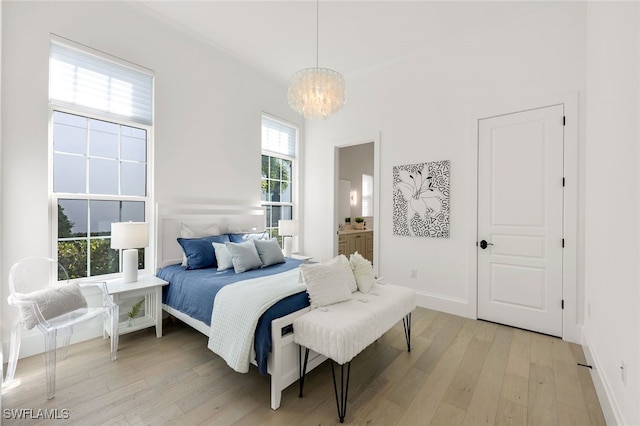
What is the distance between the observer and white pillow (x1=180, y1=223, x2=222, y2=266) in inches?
125

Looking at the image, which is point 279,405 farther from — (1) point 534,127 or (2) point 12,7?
(2) point 12,7

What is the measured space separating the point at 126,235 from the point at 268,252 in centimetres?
135

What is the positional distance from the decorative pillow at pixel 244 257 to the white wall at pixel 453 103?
193 centimetres

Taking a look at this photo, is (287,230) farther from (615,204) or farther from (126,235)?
(615,204)

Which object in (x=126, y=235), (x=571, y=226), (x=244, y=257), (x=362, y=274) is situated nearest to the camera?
(x=362, y=274)

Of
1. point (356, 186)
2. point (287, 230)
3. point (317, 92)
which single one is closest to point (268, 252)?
point (287, 230)

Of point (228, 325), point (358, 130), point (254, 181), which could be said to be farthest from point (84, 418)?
point (358, 130)

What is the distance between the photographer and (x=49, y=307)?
1951mm

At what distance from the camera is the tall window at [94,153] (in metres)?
2.51

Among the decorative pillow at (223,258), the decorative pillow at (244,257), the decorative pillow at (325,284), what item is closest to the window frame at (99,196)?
the decorative pillow at (223,258)

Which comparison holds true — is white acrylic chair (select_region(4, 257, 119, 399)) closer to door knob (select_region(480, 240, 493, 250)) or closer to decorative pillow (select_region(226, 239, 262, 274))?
decorative pillow (select_region(226, 239, 262, 274))

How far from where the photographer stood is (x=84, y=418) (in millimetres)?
1635

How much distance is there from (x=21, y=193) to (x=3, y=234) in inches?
13.6

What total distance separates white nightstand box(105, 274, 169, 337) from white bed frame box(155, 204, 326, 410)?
125 millimetres
